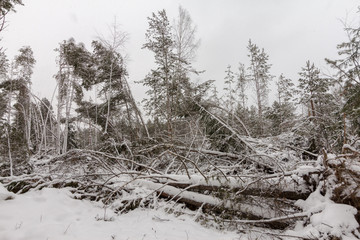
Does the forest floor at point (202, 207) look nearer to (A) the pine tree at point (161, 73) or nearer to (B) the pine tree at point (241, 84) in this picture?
(A) the pine tree at point (161, 73)

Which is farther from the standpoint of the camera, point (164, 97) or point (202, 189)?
point (164, 97)

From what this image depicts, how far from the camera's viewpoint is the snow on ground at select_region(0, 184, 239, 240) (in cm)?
240

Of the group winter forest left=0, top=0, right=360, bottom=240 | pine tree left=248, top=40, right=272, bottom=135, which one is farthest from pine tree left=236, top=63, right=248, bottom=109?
winter forest left=0, top=0, right=360, bottom=240

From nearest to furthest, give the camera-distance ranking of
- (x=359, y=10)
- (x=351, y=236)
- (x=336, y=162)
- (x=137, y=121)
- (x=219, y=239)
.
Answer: (x=351, y=236) → (x=336, y=162) → (x=219, y=239) → (x=359, y=10) → (x=137, y=121)

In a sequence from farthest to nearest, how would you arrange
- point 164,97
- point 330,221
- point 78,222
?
point 164,97 → point 78,222 → point 330,221

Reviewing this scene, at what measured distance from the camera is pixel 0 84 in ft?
54.1

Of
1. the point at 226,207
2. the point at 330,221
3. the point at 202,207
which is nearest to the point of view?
the point at 330,221

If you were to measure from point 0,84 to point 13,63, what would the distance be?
2.34 meters

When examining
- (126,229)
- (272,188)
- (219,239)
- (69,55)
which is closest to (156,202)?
(126,229)

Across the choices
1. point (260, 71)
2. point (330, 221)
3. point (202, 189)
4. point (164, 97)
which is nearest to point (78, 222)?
point (202, 189)

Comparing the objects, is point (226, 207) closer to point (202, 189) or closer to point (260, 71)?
point (202, 189)

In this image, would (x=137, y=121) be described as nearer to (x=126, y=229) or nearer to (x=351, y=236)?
(x=126, y=229)

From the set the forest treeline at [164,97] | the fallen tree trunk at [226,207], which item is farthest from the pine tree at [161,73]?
the fallen tree trunk at [226,207]

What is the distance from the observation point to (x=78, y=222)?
2924 millimetres
